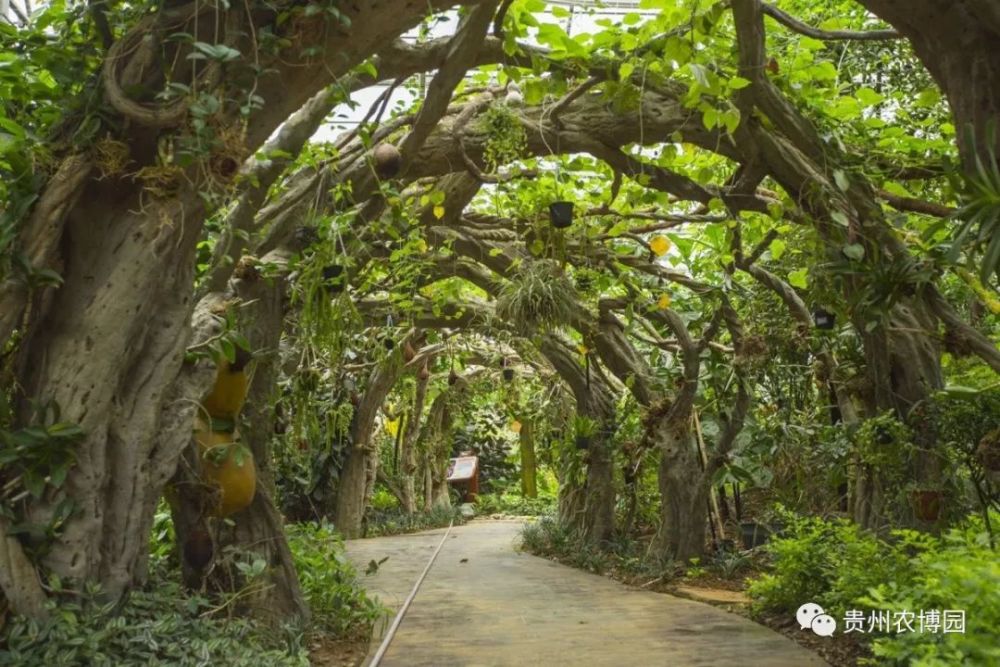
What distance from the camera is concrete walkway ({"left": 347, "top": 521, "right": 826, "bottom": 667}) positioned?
14.1ft

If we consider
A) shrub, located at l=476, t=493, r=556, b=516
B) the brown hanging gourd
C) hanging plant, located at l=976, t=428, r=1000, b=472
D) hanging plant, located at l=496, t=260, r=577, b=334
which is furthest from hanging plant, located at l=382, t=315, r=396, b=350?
shrub, located at l=476, t=493, r=556, b=516

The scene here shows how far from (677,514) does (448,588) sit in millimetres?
2031

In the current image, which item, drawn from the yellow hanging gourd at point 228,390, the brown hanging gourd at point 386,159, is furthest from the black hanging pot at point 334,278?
the yellow hanging gourd at point 228,390

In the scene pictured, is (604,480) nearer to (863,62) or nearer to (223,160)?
(863,62)

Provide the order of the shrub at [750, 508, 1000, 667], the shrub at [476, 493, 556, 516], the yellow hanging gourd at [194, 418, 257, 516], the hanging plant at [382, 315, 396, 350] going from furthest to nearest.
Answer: the shrub at [476, 493, 556, 516] → the hanging plant at [382, 315, 396, 350] → the yellow hanging gourd at [194, 418, 257, 516] → the shrub at [750, 508, 1000, 667]

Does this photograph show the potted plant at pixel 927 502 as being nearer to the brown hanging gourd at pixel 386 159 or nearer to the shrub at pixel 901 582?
the shrub at pixel 901 582

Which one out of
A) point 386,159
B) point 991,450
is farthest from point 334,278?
point 991,450

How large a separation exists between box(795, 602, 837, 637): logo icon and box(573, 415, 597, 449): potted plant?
4.61 meters

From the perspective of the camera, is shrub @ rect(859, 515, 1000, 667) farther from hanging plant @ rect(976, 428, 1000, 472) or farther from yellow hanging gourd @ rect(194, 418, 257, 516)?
yellow hanging gourd @ rect(194, 418, 257, 516)

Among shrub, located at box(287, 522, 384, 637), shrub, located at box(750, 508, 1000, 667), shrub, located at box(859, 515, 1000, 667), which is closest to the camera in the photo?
shrub, located at box(859, 515, 1000, 667)

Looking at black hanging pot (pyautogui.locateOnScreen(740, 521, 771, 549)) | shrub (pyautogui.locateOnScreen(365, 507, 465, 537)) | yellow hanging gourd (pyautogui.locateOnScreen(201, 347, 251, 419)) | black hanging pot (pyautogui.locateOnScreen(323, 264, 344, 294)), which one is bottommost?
shrub (pyautogui.locateOnScreen(365, 507, 465, 537))

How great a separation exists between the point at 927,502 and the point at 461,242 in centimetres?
385

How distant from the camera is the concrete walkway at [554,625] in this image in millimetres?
4305

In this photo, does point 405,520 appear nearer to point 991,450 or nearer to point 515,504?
point 515,504
